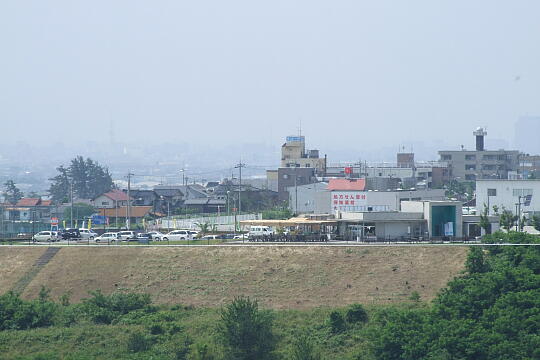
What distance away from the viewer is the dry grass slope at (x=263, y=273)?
32156mm

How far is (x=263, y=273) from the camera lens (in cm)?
3381

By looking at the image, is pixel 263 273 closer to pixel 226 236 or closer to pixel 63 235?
pixel 226 236

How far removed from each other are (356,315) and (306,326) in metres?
1.41

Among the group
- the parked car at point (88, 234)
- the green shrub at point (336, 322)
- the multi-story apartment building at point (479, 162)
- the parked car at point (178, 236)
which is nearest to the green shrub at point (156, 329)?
the green shrub at point (336, 322)

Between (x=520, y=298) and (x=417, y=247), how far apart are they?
834 cm

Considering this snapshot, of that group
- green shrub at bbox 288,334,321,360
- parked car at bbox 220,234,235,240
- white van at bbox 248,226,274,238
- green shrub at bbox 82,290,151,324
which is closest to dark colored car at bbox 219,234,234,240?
parked car at bbox 220,234,235,240

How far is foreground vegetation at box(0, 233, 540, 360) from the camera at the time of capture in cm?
2484

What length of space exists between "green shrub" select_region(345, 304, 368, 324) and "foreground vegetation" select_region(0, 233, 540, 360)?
4 centimetres

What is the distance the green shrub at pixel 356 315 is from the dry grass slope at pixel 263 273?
225 cm

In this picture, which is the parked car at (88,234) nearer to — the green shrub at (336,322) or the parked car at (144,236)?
the parked car at (144,236)

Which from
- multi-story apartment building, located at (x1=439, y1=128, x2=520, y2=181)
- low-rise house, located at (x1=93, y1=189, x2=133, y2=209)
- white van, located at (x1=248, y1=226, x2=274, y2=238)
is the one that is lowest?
white van, located at (x1=248, y1=226, x2=274, y2=238)

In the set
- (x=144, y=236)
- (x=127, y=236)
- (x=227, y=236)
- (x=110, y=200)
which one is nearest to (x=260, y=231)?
(x=227, y=236)

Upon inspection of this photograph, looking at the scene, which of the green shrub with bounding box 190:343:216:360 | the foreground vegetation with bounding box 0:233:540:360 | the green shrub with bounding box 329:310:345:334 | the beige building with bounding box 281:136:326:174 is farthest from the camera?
the beige building with bounding box 281:136:326:174

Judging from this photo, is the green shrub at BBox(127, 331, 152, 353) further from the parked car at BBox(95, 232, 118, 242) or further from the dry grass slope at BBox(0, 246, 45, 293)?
the parked car at BBox(95, 232, 118, 242)
